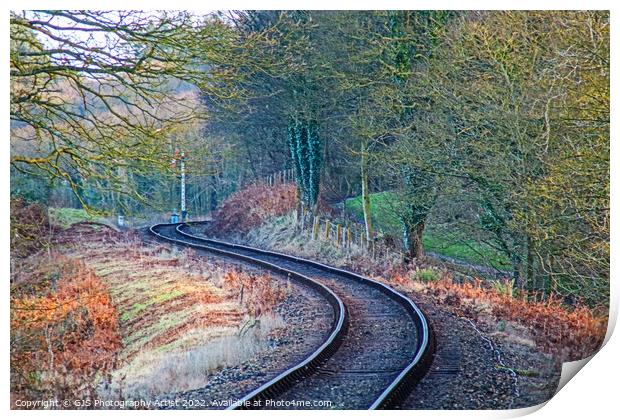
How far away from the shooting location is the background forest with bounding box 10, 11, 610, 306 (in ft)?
24.5

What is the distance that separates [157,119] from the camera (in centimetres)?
785

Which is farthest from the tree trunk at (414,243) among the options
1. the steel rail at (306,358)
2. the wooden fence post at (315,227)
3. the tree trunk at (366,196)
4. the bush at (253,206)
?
the bush at (253,206)

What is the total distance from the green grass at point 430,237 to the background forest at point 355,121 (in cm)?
3

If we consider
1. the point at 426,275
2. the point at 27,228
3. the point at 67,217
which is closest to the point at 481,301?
the point at 426,275

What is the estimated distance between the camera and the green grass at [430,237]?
9766 mm

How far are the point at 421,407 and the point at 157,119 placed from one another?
3.86m

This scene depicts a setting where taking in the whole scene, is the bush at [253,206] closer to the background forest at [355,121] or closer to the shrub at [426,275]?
the background forest at [355,121]

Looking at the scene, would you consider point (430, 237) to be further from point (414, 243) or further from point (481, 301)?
point (481, 301)

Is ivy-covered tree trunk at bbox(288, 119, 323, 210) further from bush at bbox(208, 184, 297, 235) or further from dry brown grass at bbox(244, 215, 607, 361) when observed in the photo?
dry brown grass at bbox(244, 215, 607, 361)

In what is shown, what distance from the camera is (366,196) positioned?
1003 cm

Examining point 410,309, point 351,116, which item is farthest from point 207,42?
point 410,309

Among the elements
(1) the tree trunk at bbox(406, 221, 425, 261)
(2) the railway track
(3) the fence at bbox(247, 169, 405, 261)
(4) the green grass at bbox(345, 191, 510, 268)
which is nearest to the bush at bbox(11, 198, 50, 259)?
(2) the railway track

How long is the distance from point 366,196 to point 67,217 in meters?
3.86
